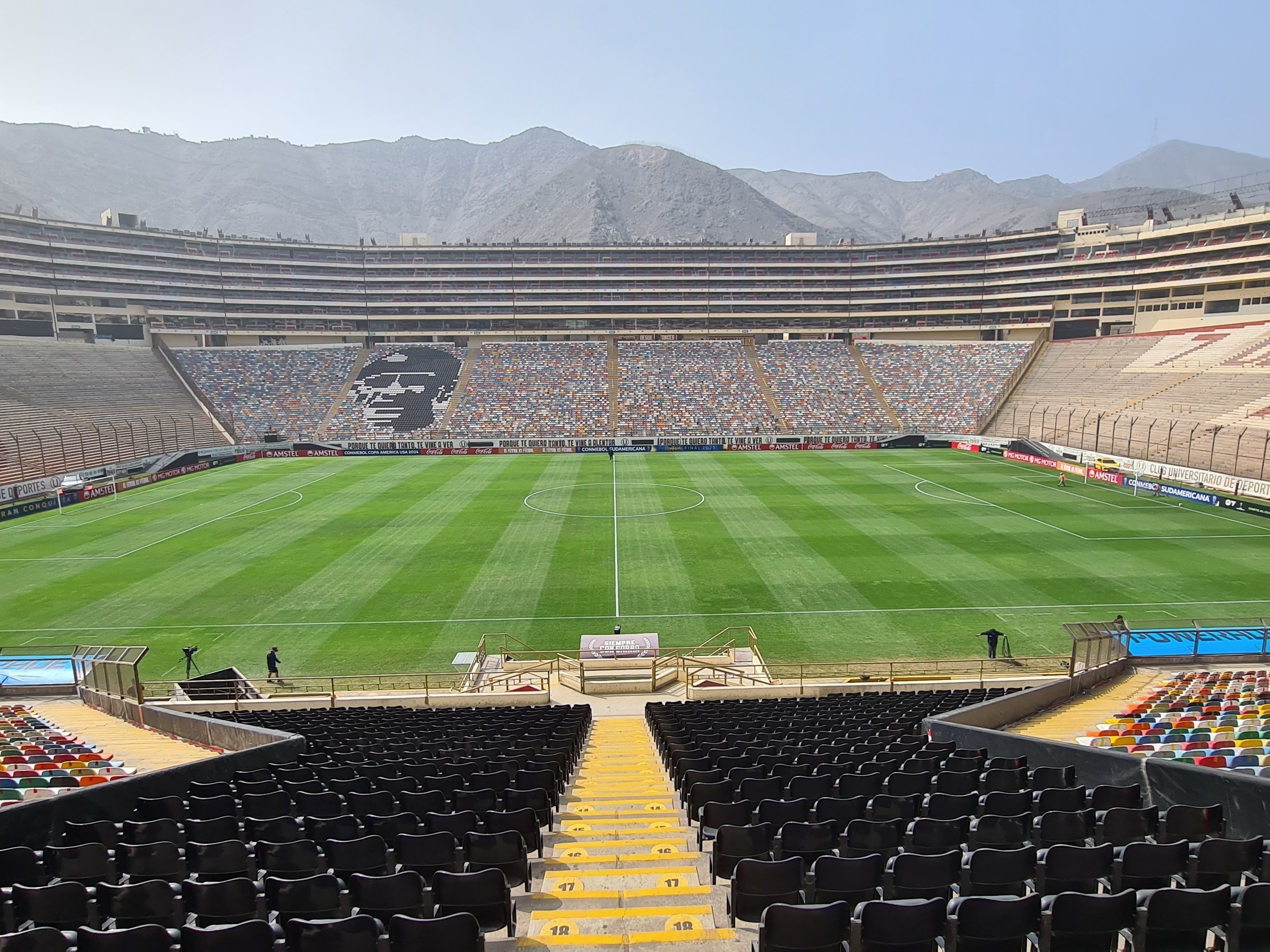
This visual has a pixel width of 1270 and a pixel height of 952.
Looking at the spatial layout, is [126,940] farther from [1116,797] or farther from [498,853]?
[1116,797]

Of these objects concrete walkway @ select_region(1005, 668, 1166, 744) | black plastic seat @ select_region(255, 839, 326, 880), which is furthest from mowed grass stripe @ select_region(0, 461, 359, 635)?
concrete walkway @ select_region(1005, 668, 1166, 744)

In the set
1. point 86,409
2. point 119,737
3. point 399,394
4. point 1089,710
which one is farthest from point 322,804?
point 399,394

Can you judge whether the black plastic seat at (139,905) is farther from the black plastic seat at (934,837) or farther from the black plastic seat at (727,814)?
the black plastic seat at (934,837)

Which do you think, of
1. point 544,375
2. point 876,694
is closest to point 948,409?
point 544,375

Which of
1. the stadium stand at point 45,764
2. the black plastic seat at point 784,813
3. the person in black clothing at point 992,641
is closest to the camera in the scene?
the black plastic seat at point 784,813

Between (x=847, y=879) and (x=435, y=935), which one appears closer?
(x=435, y=935)

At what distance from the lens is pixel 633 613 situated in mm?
26672

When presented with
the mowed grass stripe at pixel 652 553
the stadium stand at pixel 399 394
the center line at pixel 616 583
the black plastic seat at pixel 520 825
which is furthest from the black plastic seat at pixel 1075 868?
the stadium stand at pixel 399 394

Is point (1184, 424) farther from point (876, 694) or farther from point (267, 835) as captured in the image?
point (267, 835)

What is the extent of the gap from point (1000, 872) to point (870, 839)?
1152 mm

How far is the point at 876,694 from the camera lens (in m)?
17.2

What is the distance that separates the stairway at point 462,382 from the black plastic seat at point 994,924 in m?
70.4

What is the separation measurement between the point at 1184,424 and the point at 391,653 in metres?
53.5

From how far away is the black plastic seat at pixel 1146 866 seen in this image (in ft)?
16.7
